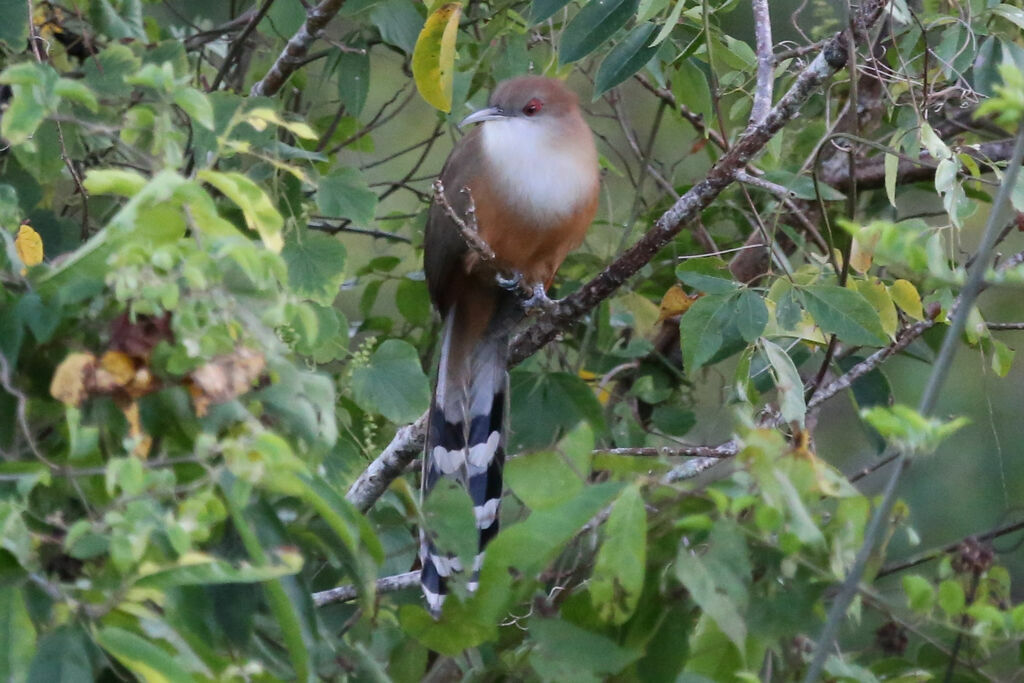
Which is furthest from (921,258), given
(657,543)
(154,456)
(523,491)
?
(154,456)

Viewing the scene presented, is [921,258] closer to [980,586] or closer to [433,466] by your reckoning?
[980,586]

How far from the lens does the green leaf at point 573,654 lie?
59.7 inches

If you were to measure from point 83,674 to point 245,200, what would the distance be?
0.54 m

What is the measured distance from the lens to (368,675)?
161 centimetres

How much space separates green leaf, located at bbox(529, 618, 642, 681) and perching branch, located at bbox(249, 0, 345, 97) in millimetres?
1825

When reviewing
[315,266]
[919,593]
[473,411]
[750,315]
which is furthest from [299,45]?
[919,593]

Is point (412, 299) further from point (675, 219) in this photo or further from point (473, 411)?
point (675, 219)

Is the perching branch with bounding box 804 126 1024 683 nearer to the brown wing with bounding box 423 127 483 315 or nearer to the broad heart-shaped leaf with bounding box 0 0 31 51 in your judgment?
the broad heart-shaped leaf with bounding box 0 0 31 51

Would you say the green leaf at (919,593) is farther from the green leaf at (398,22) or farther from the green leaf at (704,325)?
the green leaf at (398,22)

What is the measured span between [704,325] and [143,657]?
5.04ft

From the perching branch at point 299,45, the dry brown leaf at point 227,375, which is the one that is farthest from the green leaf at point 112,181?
the perching branch at point 299,45

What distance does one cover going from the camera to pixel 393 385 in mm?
2760

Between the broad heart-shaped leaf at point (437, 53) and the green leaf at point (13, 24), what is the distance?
83cm

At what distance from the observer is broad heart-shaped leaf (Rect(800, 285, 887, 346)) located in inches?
95.3
